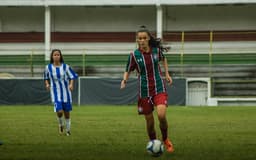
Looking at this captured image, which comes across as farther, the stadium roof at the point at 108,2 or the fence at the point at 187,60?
the stadium roof at the point at 108,2

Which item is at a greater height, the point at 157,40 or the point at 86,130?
the point at 157,40

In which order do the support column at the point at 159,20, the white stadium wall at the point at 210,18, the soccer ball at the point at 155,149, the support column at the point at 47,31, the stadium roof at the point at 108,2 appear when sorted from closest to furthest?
the soccer ball at the point at 155,149 < the stadium roof at the point at 108,2 < the support column at the point at 159,20 < the support column at the point at 47,31 < the white stadium wall at the point at 210,18

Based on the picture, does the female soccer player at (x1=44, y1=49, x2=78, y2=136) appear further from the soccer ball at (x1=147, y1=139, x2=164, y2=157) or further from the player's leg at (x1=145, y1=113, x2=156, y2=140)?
the soccer ball at (x1=147, y1=139, x2=164, y2=157)

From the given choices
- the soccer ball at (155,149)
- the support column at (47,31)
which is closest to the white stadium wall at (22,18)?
the support column at (47,31)

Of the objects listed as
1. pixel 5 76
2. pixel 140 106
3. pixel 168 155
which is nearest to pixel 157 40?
pixel 140 106

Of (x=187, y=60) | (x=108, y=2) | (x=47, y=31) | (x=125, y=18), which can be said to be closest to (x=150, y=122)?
(x=187, y=60)

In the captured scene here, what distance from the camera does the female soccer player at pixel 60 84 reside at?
16766mm

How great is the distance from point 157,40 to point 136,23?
119 ft

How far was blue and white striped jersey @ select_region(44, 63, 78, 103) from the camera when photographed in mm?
16922

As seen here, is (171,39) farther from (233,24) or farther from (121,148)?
(121,148)

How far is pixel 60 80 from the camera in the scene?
17.2 meters

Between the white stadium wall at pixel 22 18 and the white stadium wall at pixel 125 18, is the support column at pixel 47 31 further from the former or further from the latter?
the white stadium wall at pixel 22 18

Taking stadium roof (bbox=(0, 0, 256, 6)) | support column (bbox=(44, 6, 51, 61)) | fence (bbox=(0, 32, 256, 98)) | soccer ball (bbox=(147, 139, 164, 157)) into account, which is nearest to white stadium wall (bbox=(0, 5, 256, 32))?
fence (bbox=(0, 32, 256, 98))

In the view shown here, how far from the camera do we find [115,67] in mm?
41656
